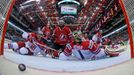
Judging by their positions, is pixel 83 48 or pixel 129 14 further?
pixel 83 48

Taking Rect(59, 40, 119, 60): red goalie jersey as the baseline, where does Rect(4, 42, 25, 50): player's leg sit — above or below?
above

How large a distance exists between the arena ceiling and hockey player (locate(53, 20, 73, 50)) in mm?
41

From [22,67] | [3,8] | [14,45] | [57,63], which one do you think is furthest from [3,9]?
[57,63]

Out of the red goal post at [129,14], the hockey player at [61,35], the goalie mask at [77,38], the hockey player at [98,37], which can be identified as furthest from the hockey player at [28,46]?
the red goal post at [129,14]

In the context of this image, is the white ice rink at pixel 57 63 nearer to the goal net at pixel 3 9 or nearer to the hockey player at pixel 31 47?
the hockey player at pixel 31 47

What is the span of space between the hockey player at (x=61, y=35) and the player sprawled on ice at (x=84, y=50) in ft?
0.11

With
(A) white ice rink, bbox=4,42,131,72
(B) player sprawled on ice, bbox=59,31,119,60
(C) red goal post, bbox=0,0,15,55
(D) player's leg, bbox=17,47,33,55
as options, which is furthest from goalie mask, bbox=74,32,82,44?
(C) red goal post, bbox=0,0,15,55

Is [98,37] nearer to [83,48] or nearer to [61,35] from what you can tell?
[83,48]

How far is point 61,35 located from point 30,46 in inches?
8.2

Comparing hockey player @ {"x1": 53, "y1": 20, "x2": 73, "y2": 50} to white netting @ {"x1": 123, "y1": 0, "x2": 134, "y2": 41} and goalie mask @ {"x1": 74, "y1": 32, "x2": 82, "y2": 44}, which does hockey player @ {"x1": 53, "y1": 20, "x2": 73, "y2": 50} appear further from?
white netting @ {"x1": 123, "y1": 0, "x2": 134, "y2": 41}

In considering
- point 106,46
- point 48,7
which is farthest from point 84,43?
point 48,7

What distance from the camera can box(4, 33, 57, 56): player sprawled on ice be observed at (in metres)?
2.91

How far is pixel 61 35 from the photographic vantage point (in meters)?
2.94

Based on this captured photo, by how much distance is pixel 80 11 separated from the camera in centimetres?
287
